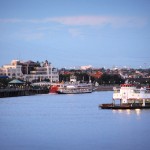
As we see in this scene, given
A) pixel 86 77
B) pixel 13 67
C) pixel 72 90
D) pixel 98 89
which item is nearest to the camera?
pixel 72 90

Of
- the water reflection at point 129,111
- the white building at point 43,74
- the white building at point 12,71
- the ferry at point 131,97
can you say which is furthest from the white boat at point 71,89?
the water reflection at point 129,111

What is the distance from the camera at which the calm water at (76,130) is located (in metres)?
33.4

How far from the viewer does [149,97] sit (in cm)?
5722

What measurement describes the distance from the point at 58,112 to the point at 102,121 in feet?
35.0

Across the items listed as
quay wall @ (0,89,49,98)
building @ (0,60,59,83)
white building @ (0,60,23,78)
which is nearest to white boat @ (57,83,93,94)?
quay wall @ (0,89,49,98)

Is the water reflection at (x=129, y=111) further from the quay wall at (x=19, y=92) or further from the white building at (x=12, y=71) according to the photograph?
the white building at (x=12, y=71)

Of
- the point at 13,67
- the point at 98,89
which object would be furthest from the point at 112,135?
the point at 13,67

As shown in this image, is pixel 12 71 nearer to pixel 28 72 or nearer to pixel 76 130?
pixel 28 72

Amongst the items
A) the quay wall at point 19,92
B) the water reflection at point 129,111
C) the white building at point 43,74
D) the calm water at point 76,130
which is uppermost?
the white building at point 43,74

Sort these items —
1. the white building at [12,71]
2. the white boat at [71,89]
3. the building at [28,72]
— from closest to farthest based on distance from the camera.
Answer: the white boat at [71,89], the white building at [12,71], the building at [28,72]

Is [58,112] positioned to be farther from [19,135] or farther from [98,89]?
[98,89]

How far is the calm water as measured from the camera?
33.4m

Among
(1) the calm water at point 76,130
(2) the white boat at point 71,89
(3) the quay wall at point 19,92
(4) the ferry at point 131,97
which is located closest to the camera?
(1) the calm water at point 76,130

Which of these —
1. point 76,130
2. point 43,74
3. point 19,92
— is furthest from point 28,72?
point 76,130
